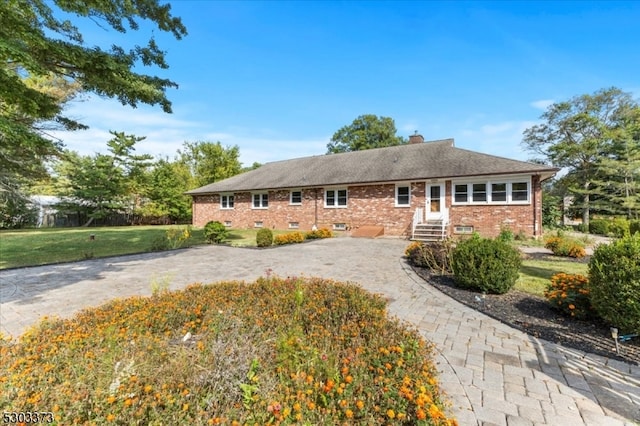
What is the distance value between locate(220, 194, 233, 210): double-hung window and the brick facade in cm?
28

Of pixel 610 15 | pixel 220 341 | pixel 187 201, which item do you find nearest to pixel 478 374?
pixel 220 341

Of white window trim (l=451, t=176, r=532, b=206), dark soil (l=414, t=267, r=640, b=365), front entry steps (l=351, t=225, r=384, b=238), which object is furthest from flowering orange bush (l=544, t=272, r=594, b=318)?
front entry steps (l=351, t=225, r=384, b=238)

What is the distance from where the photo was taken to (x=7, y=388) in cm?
191

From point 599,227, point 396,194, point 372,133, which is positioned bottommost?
point 599,227

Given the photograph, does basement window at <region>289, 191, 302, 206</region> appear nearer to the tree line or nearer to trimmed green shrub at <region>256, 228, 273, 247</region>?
trimmed green shrub at <region>256, 228, 273, 247</region>

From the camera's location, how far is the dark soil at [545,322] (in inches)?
133

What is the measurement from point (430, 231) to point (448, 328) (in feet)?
33.7

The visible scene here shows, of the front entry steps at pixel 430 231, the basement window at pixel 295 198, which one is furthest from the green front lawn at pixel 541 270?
the basement window at pixel 295 198

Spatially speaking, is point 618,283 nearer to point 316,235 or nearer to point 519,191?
point 519,191

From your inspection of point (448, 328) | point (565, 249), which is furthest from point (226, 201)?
point (448, 328)

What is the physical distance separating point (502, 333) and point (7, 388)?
4973 millimetres

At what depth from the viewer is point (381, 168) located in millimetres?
17109

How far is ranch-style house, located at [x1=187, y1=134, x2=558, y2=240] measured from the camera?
42.9ft

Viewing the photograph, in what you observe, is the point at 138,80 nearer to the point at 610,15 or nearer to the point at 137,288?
the point at 137,288
